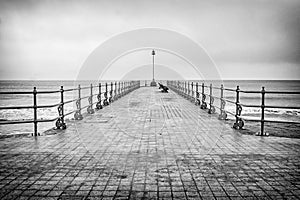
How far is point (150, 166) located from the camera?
4.30 m

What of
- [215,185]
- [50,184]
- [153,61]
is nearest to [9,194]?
[50,184]

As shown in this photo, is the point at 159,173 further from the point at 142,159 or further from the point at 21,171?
the point at 21,171

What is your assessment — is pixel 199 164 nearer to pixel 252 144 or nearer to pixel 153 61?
pixel 252 144

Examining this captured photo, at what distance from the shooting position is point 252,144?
5.83 meters

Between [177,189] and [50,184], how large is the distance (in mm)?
1813

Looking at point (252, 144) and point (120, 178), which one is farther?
point (252, 144)

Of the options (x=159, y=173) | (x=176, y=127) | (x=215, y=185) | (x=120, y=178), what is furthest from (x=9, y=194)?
(x=176, y=127)

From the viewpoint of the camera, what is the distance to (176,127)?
26.2ft

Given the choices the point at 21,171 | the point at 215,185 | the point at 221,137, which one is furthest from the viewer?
the point at 221,137

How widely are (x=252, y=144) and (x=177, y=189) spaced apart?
10.5 feet

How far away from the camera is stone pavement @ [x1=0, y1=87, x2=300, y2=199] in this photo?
10.8 feet

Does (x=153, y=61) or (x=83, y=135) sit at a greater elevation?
(x=153, y=61)

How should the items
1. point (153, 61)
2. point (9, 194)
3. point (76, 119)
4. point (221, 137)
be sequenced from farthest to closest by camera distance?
1. point (153, 61)
2. point (76, 119)
3. point (221, 137)
4. point (9, 194)

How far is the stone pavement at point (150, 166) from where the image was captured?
330cm
